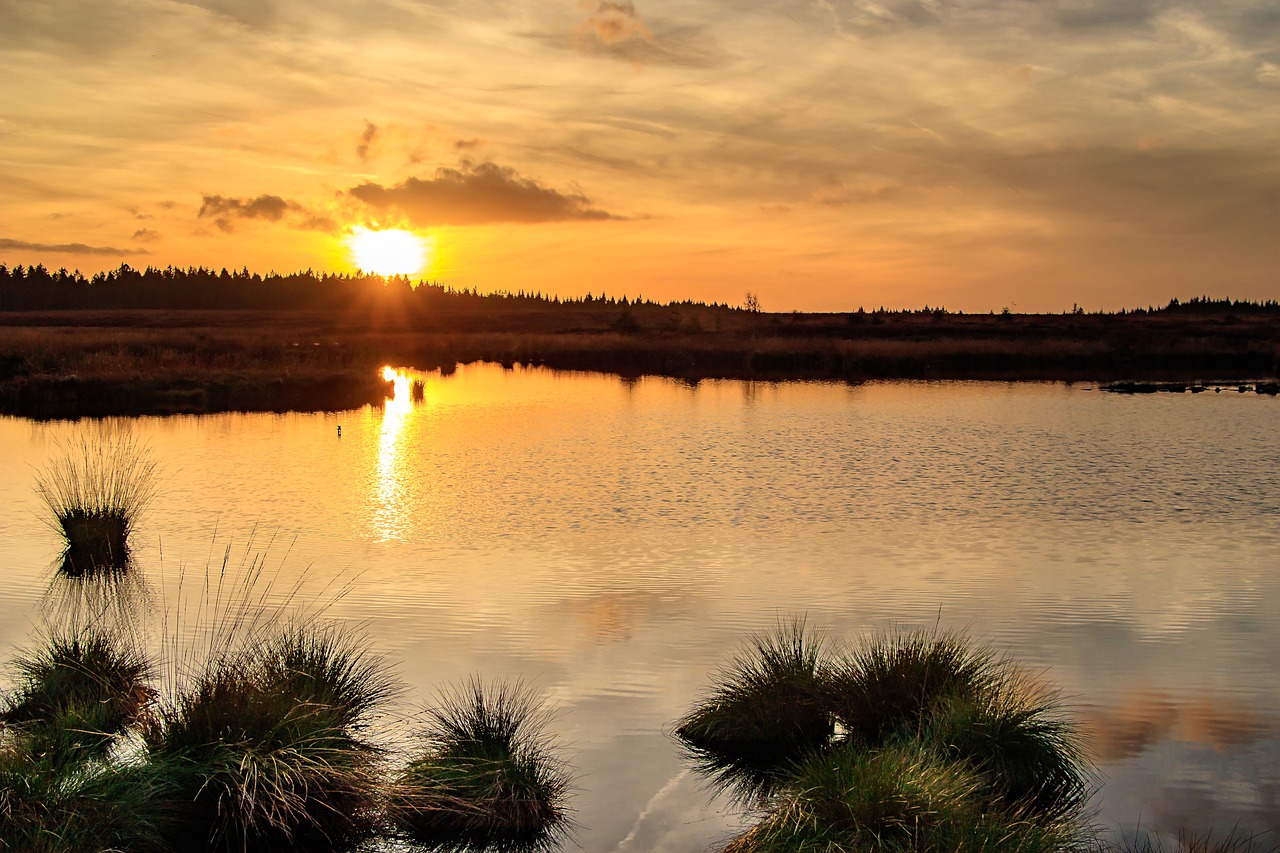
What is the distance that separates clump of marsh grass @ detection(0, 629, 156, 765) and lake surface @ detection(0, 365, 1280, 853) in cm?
208

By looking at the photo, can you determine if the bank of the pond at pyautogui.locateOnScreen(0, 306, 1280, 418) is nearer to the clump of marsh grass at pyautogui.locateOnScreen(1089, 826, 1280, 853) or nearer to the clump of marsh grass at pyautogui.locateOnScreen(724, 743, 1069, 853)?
the clump of marsh grass at pyautogui.locateOnScreen(724, 743, 1069, 853)

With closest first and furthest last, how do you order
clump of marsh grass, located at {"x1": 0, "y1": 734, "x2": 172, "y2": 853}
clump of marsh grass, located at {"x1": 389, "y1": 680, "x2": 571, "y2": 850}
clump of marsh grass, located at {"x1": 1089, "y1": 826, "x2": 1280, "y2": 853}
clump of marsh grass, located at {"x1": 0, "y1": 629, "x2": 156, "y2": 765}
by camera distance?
clump of marsh grass, located at {"x1": 0, "y1": 734, "x2": 172, "y2": 853}, clump of marsh grass, located at {"x1": 1089, "y1": 826, "x2": 1280, "y2": 853}, clump of marsh grass, located at {"x1": 389, "y1": 680, "x2": 571, "y2": 850}, clump of marsh grass, located at {"x1": 0, "y1": 629, "x2": 156, "y2": 765}

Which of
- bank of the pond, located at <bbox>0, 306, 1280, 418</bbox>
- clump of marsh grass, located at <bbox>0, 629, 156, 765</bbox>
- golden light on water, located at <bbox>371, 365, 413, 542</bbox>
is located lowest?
golden light on water, located at <bbox>371, 365, 413, 542</bbox>

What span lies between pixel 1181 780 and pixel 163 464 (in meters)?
21.3

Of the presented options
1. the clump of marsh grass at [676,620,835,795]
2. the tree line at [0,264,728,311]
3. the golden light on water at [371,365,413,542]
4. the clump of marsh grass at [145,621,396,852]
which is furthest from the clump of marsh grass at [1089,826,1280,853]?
the tree line at [0,264,728,311]

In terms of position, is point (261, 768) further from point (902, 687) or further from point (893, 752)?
point (902, 687)

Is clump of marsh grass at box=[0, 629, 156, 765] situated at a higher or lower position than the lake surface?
higher

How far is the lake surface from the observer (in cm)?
873

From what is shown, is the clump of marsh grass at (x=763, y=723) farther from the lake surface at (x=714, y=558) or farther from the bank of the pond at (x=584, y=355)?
the bank of the pond at (x=584, y=355)

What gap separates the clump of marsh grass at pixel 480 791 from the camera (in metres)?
7.03

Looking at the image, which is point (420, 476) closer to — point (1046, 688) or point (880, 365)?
point (1046, 688)

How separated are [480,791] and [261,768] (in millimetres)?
1340

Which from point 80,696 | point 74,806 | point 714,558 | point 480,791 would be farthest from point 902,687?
point 714,558

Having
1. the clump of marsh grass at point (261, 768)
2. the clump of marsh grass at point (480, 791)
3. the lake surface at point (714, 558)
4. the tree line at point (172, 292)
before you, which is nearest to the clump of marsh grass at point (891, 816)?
the lake surface at point (714, 558)
